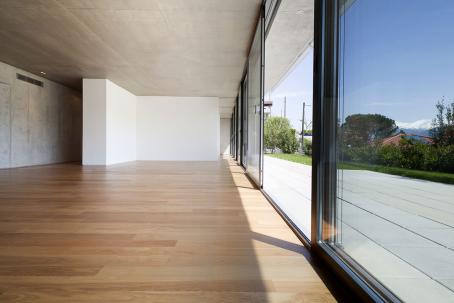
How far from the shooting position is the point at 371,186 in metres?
1.37

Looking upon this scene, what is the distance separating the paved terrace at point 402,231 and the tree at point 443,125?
0.14 metres

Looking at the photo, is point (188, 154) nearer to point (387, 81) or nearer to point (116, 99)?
point (116, 99)

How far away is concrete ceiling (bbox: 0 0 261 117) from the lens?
5.26 m

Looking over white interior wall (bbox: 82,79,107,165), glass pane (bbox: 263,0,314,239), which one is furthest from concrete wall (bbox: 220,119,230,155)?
white interior wall (bbox: 82,79,107,165)

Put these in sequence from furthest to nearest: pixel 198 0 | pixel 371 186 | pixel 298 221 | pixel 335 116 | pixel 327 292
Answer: pixel 198 0 < pixel 298 221 < pixel 335 116 < pixel 327 292 < pixel 371 186

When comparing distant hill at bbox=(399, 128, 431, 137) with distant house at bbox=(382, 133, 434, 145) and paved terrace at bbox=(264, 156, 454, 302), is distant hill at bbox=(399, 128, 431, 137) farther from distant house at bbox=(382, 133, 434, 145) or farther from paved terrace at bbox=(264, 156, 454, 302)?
paved terrace at bbox=(264, 156, 454, 302)

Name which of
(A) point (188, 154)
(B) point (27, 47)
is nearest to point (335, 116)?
(B) point (27, 47)

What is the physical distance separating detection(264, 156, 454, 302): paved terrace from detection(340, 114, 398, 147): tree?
0.16 m

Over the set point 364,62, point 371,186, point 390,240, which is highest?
point 364,62

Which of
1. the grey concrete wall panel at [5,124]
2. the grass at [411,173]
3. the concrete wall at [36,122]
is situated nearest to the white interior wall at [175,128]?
the concrete wall at [36,122]

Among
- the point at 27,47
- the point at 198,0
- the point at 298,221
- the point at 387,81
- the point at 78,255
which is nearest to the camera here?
the point at 387,81

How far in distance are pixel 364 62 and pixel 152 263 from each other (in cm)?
162

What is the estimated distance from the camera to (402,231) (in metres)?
1.13

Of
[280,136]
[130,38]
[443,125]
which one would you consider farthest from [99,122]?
[443,125]
